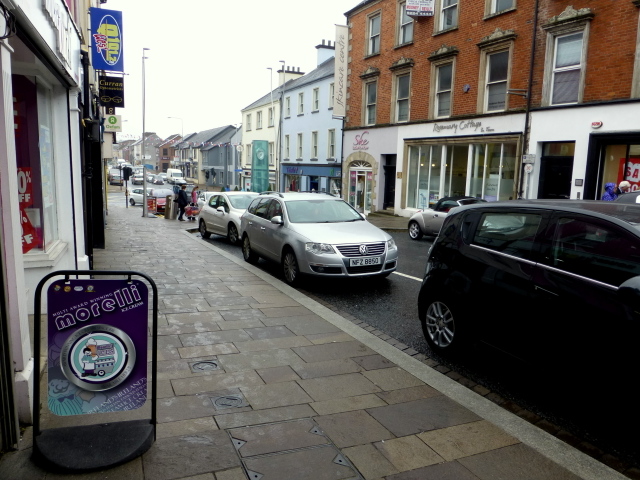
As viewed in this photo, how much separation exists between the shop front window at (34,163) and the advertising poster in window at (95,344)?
3281mm

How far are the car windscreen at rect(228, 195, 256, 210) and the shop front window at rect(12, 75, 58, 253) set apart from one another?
8526 millimetres

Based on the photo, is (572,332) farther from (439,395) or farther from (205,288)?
(205,288)

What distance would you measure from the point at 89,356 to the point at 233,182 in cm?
6354

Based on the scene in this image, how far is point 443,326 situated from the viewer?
214 inches

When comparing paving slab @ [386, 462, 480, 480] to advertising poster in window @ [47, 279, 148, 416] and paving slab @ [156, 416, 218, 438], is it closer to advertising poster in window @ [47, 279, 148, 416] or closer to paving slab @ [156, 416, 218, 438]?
paving slab @ [156, 416, 218, 438]

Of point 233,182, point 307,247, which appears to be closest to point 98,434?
point 307,247

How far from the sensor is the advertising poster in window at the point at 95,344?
3.07m

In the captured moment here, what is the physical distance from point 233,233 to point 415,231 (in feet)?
19.4

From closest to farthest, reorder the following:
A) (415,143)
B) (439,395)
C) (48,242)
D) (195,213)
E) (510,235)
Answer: (439,395)
(510,235)
(48,242)
(415,143)
(195,213)

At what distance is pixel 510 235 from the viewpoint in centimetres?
475

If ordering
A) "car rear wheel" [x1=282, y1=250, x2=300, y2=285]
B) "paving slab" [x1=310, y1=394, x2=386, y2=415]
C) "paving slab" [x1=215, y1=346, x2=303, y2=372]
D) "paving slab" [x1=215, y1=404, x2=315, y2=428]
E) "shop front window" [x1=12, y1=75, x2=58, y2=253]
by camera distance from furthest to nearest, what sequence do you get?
"car rear wheel" [x1=282, y1=250, x2=300, y2=285] → "shop front window" [x1=12, y1=75, x2=58, y2=253] → "paving slab" [x1=215, y1=346, x2=303, y2=372] → "paving slab" [x1=310, y1=394, x2=386, y2=415] → "paving slab" [x1=215, y1=404, x2=315, y2=428]

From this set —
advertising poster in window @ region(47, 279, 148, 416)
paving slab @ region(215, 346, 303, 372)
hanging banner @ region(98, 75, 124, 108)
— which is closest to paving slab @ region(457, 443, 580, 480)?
paving slab @ region(215, 346, 303, 372)

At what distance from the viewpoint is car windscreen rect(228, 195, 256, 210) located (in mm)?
15266

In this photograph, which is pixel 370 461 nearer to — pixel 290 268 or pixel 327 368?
pixel 327 368
